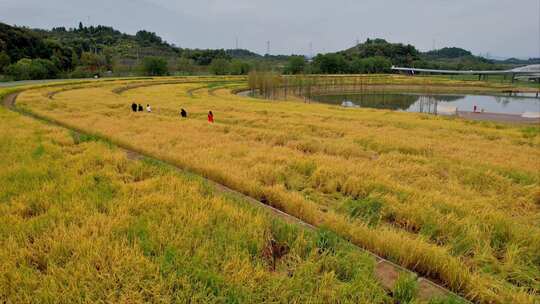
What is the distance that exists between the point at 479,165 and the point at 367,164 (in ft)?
8.89

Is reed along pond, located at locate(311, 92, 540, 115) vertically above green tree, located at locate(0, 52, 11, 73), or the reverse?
green tree, located at locate(0, 52, 11, 73)

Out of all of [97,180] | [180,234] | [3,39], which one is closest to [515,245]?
[180,234]

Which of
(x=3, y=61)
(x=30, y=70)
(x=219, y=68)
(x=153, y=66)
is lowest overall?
(x=30, y=70)

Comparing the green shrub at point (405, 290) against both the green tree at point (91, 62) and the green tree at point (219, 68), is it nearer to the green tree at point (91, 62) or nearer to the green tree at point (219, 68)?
the green tree at point (91, 62)

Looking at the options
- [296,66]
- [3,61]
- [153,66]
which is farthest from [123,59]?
[296,66]

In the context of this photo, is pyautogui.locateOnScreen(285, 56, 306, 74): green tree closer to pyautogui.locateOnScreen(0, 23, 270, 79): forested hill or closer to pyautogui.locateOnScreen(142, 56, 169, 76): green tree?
pyautogui.locateOnScreen(0, 23, 270, 79): forested hill

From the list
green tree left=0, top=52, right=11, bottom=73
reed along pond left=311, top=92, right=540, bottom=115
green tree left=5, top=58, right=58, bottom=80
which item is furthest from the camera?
green tree left=0, top=52, right=11, bottom=73

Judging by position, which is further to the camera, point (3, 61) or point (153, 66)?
point (153, 66)

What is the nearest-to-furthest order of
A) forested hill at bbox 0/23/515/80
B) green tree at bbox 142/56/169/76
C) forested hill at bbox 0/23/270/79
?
forested hill at bbox 0/23/270/79, forested hill at bbox 0/23/515/80, green tree at bbox 142/56/169/76

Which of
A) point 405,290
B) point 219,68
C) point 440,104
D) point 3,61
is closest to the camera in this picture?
point 405,290

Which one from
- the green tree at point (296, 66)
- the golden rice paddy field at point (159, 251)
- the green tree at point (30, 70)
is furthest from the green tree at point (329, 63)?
the golden rice paddy field at point (159, 251)

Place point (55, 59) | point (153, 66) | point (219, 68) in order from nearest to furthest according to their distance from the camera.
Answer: point (55, 59) < point (153, 66) < point (219, 68)

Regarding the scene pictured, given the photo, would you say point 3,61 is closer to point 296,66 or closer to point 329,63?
point 296,66

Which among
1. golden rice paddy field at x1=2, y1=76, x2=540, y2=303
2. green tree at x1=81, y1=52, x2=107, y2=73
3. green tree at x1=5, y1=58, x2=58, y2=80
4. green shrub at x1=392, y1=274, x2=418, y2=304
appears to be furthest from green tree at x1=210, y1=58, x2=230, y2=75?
green shrub at x1=392, y1=274, x2=418, y2=304
